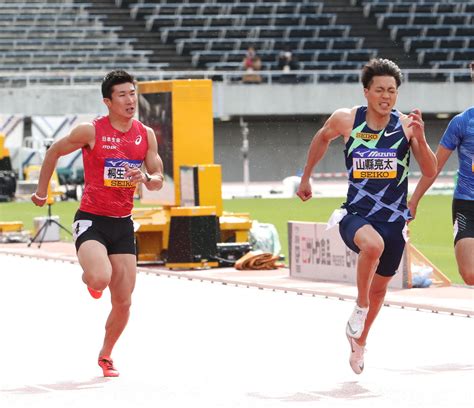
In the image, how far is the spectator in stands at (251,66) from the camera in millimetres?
50406

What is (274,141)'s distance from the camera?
52.7 metres

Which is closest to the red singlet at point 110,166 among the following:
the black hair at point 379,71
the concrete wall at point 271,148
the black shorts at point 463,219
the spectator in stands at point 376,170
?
the spectator in stands at point 376,170

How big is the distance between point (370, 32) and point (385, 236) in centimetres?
4788

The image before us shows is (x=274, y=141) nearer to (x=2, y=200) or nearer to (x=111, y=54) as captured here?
(x=111, y=54)

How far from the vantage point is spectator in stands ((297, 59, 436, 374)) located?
890 cm

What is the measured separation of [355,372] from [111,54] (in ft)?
145

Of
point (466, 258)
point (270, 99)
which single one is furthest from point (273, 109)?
point (466, 258)

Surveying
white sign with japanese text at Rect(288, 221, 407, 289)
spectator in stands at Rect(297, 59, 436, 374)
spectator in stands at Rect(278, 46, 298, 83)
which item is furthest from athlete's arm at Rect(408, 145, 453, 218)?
spectator in stands at Rect(278, 46, 298, 83)

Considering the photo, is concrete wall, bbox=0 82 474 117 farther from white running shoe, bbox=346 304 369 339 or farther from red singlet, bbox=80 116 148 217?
white running shoe, bbox=346 304 369 339

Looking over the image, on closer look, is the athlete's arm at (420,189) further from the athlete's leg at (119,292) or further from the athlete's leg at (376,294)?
the athlete's leg at (119,292)

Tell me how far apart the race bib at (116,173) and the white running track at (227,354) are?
4.05 ft

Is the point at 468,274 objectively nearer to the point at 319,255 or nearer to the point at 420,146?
the point at 420,146

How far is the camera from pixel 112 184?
360 inches

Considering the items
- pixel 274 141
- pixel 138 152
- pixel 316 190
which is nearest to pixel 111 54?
pixel 274 141
